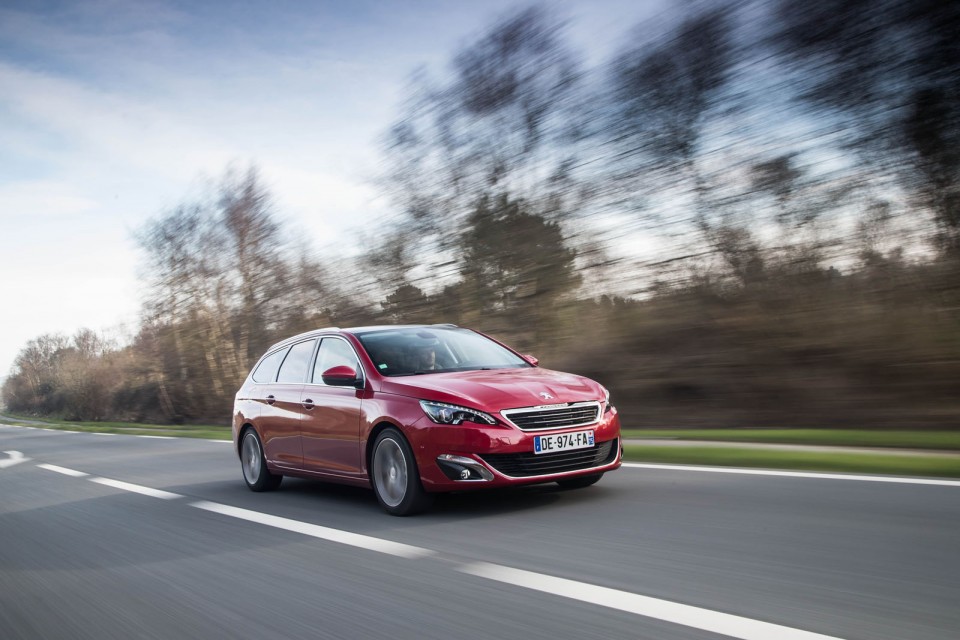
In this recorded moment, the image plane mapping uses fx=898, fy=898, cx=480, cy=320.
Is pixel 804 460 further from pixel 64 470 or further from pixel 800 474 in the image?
pixel 64 470

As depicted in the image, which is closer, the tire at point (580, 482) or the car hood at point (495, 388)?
the car hood at point (495, 388)

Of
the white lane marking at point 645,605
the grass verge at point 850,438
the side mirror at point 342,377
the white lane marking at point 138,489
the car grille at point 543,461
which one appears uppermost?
the side mirror at point 342,377

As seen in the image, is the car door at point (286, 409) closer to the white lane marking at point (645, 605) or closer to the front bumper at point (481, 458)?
the front bumper at point (481, 458)

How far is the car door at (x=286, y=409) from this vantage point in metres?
8.44

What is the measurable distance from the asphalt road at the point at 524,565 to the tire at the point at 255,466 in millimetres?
822

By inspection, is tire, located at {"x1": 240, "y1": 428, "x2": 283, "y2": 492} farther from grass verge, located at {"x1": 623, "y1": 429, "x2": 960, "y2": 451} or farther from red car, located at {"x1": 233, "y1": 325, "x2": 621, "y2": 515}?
grass verge, located at {"x1": 623, "y1": 429, "x2": 960, "y2": 451}

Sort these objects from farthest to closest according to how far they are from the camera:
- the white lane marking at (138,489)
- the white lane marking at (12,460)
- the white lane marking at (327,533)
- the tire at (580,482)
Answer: the white lane marking at (12,460)
the white lane marking at (138,489)
the tire at (580,482)
the white lane marking at (327,533)

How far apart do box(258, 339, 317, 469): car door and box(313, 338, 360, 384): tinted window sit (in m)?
0.23

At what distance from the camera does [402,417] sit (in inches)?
265

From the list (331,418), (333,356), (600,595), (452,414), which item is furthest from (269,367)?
(600,595)

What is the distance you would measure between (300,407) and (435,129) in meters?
13.3

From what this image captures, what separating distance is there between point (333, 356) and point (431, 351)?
95 cm

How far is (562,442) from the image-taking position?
6.54 m

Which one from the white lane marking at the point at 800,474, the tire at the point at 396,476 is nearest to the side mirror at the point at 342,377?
the tire at the point at 396,476
